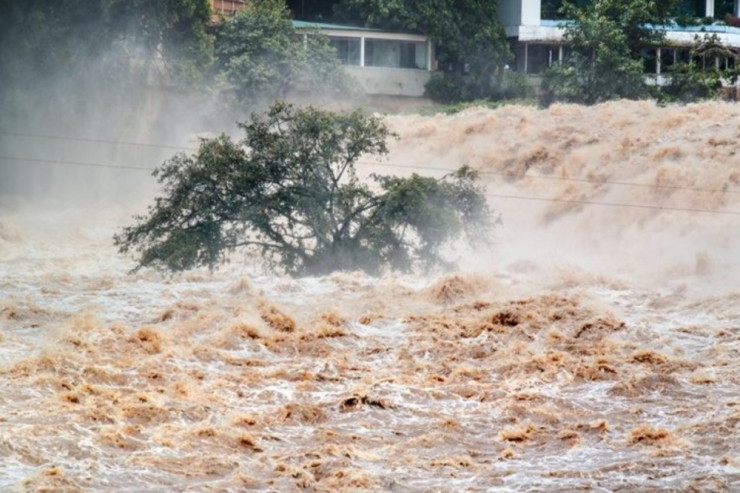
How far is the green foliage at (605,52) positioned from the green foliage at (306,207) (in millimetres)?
20247

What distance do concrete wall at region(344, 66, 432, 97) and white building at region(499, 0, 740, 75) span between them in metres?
3.63

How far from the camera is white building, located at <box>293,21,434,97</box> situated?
182 feet

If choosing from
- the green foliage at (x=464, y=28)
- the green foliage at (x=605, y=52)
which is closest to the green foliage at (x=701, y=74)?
the green foliage at (x=605, y=52)

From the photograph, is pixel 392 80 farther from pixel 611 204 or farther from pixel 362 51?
pixel 611 204

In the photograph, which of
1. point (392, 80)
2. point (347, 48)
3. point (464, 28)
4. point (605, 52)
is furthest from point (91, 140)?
point (605, 52)

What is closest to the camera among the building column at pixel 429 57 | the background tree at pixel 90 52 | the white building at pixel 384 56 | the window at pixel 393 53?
the background tree at pixel 90 52

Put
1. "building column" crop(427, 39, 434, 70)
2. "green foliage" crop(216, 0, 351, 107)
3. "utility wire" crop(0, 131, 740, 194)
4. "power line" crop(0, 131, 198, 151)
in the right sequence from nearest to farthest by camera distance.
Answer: "utility wire" crop(0, 131, 740, 194), "power line" crop(0, 131, 198, 151), "green foliage" crop(216, 0, 351, 107), "building column" crop(427, 39, 434, 70)

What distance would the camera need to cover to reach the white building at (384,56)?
55.3m

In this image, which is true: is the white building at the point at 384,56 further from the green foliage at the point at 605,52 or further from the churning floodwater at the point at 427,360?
the churning floodwater at the point at 427,360

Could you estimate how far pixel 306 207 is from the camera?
105 feet

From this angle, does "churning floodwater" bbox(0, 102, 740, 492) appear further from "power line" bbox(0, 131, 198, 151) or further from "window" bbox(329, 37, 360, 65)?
"window" bbox(329, 37, 360, 65)

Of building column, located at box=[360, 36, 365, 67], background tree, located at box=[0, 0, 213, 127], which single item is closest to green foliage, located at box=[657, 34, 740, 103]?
building column, located at box=[360, 36, 365, 67]

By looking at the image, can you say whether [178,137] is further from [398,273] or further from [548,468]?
[548,468]

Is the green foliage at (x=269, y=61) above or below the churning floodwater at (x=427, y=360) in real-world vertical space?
above
